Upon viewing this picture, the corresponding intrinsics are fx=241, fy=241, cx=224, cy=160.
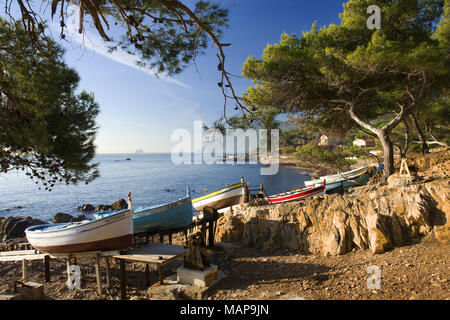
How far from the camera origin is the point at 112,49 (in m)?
5.59

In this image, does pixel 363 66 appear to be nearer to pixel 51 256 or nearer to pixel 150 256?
pixel 150 256

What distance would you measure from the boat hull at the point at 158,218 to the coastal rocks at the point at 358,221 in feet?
9.61

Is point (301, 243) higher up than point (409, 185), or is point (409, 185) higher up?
point (409, 185)

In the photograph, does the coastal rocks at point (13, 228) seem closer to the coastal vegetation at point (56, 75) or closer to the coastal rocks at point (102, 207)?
the coastal rocks at point (102, 207)

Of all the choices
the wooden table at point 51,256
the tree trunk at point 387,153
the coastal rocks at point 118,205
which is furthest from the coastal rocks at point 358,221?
the coastal rocks at point 118,205

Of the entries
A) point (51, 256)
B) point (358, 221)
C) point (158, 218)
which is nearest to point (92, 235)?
point (51, 256)

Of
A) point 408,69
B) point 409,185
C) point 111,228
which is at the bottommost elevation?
point 111,228

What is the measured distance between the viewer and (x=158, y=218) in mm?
9727

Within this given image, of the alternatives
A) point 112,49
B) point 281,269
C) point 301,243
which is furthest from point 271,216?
point 112,49

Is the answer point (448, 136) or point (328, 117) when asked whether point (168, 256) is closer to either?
point (328, 117)

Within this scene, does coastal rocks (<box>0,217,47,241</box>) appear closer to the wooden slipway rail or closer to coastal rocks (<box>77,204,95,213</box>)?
coastal rocks (<box>77,204,95,213</box>)

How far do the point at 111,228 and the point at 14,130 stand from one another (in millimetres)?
3817

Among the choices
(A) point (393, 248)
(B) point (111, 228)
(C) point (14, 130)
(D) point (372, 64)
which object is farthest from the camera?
(D) point (372, 64)

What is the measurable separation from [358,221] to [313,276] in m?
2.37
